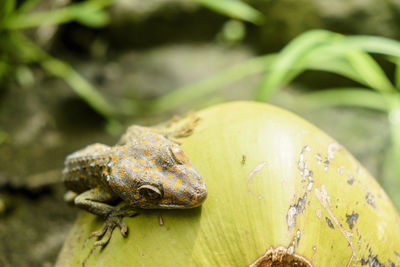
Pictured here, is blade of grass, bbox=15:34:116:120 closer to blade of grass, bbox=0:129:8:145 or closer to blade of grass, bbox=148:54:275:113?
blade of grass, bbox=148:54:275:113

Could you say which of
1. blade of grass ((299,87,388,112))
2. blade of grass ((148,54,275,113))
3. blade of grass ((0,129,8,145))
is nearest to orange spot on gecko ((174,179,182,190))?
blade of grass ((148,54,275,113))

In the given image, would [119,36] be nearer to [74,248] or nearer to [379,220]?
[74,248]

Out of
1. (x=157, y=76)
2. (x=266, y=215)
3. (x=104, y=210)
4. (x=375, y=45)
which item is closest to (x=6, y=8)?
(x=157, y=76)

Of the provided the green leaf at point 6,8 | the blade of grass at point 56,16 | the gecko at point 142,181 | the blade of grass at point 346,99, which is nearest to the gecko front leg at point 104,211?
the gecko at point 142,181

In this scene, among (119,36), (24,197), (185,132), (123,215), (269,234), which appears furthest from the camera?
(119,36)

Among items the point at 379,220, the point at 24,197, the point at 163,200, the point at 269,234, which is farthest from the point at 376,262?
the point at 24,197

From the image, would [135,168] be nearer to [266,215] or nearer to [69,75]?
[266,215]
